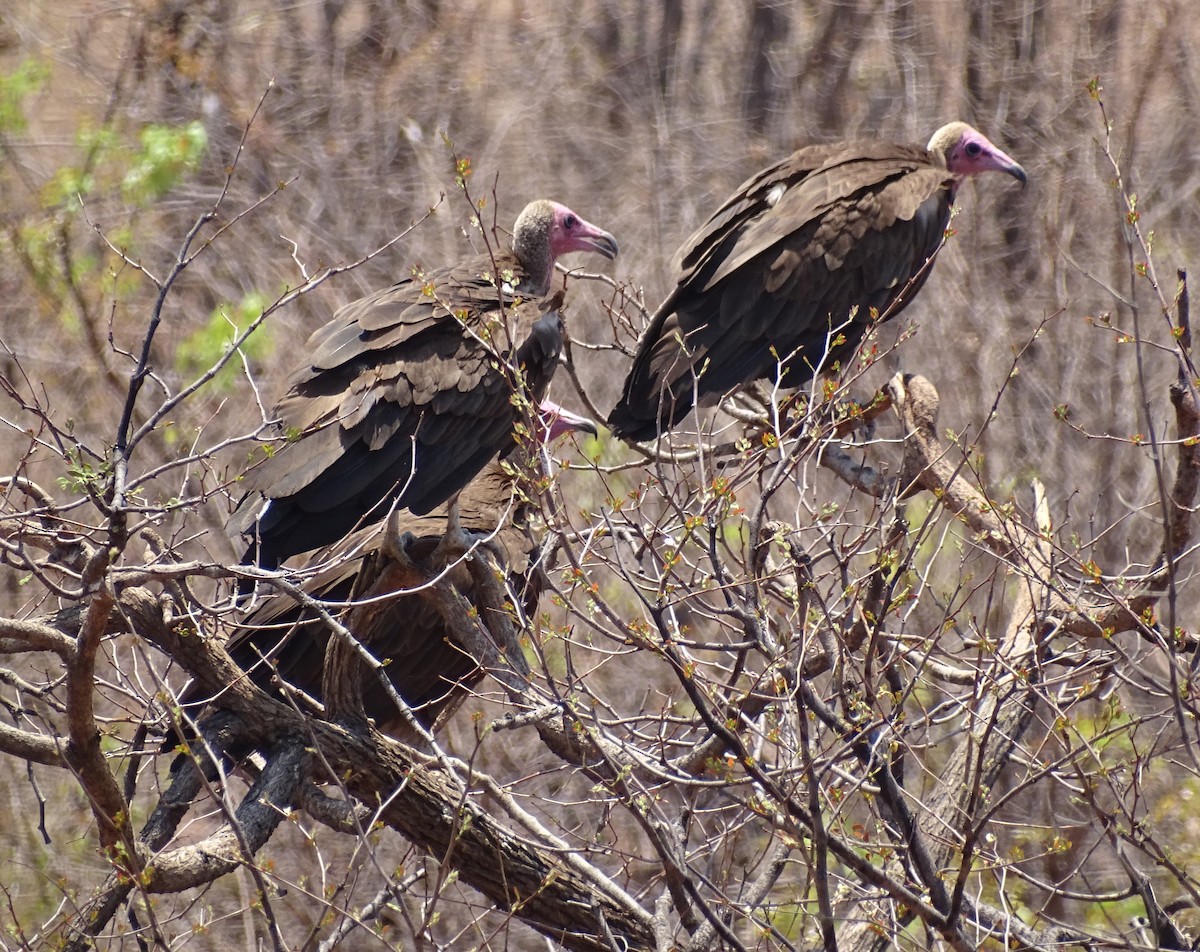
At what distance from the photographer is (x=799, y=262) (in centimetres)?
620

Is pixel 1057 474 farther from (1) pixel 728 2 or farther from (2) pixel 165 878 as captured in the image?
(2) pixel 165 878

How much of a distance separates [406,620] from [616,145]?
663 centimetres

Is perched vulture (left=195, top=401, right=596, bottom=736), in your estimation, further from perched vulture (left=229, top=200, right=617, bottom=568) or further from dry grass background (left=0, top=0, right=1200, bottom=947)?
dry grass background (left=0, top=0, right=1200, bottom=947)

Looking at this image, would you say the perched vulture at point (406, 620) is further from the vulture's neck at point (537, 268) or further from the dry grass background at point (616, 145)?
the dry grass background at point (616, 145)

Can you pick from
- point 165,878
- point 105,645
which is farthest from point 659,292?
point 165,878

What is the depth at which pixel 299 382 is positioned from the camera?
17.1ft

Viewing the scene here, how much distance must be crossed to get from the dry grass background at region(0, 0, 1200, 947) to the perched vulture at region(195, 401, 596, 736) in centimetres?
393

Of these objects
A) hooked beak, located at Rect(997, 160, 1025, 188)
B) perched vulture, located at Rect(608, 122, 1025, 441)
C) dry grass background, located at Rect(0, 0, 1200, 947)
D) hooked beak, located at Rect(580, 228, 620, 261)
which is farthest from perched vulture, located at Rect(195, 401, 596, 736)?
dry grass background, located at Rect(0, 0, 1200, 947)

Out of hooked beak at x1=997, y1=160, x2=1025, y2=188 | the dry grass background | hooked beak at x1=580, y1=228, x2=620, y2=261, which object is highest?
hooked beak at x1=580, y1=228, x2=620, y2=261

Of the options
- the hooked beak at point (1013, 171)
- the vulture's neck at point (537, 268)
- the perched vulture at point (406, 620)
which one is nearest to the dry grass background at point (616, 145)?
the hooked beak at point (1013, 171)

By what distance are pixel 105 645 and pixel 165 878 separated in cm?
265

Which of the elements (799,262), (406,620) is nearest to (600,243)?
(799,262)

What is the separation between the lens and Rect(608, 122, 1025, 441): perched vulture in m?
6.05

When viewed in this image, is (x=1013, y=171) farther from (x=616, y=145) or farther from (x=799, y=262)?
(x=616, y=145)
